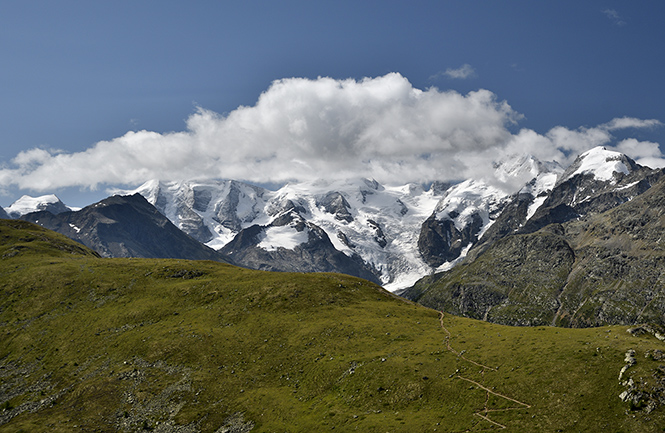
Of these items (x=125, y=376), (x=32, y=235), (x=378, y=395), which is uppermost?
(x=32, y=235)

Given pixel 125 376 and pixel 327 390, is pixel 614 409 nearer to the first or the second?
pixel 327 390

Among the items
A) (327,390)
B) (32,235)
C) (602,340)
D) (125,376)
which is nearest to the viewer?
(602,340)

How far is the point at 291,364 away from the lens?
225 feet

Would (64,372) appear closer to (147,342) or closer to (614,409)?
(147,342)

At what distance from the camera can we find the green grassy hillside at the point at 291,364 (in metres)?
47.9

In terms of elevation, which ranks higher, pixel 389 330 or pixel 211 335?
pixel 211 335

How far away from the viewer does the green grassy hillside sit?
47.9m

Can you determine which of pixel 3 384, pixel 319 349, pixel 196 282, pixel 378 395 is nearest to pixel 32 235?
pixel 196 282

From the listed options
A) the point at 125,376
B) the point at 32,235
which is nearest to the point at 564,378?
the point at 125,376

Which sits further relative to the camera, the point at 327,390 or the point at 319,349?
the point at 319,349

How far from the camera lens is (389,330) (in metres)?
76.5

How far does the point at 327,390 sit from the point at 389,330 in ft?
65.9

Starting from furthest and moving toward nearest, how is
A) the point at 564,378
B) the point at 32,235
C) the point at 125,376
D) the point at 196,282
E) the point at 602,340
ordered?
the point at 32,235 < the point at 196,282 < the point at 125,376 < the point at 602,340 < the point at 564,378

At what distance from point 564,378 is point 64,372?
78796mm
